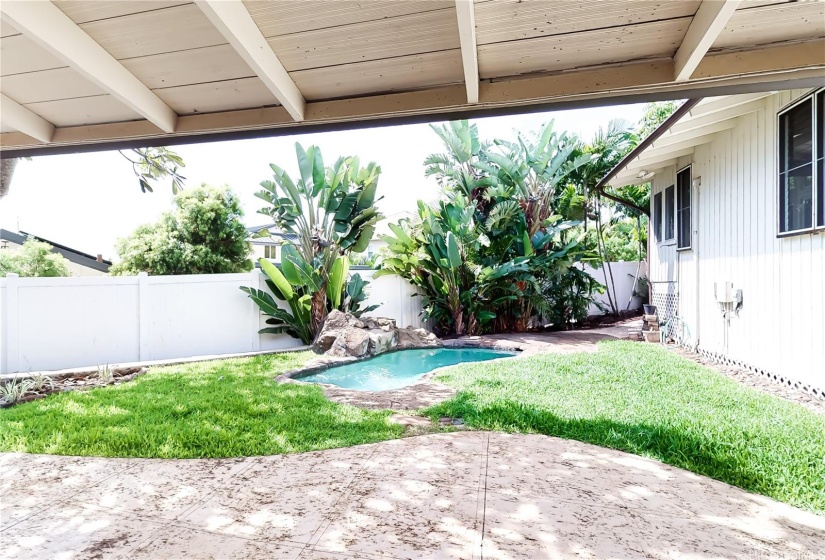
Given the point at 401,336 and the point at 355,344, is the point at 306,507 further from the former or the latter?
the point at 401,336

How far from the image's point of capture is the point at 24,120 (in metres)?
2.57

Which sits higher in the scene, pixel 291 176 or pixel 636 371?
pixel 291 176

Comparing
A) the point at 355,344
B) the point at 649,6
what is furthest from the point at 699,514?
the point at 355,344

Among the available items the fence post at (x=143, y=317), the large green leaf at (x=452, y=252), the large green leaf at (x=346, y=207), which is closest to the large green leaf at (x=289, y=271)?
the large green leaf at (x=346, y=207)

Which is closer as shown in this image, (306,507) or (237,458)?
(306,507)

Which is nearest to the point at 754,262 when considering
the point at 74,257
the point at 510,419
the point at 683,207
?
the point at 683,207

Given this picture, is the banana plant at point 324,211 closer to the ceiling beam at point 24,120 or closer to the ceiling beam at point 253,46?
the ceiling beam at point 24,120

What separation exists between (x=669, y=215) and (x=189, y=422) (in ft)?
30.9

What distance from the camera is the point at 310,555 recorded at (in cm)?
207

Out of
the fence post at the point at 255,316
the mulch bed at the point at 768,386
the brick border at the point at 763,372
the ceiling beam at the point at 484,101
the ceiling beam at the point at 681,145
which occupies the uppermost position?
the ceiling beam at the point at 681,145

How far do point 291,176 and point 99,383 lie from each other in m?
4.81

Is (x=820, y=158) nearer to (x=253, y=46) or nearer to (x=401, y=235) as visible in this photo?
(x=253, y=46)

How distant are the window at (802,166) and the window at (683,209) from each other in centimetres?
303

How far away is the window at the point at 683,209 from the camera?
8.08 meters
